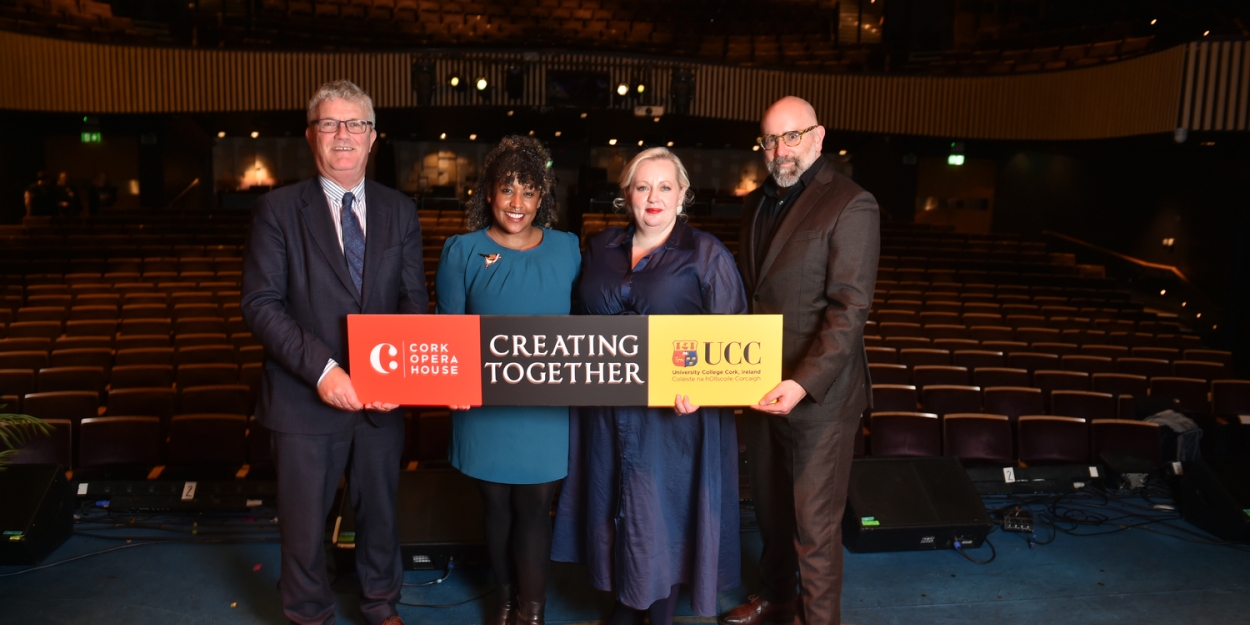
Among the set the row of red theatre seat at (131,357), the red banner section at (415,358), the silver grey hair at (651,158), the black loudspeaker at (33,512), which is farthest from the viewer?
the row of red theatre seat at (131,357)

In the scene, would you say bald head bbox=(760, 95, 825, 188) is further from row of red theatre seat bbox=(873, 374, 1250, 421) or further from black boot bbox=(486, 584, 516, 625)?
row of red theatre seat bbox=(873, 374, 1250, 421)

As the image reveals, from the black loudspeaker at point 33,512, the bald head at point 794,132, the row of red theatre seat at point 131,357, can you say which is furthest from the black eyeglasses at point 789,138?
the row of red theatre seat at point 131,357

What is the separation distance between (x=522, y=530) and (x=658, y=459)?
0.48m

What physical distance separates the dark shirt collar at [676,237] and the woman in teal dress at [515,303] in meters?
0.16

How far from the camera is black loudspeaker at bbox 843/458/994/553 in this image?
3107mm

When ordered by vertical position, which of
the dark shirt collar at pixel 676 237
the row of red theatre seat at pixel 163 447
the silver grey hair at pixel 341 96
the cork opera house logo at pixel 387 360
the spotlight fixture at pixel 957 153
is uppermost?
the spotlight fixture at pixel 957 153

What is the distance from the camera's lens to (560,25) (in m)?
14.8


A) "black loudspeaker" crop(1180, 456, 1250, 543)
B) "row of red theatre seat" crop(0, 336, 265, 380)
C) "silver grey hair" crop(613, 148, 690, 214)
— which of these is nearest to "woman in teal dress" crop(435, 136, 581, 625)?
"silver grey hair" crop(613, 148, 690, 214)

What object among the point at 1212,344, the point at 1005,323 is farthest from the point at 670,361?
the point at 1212,344

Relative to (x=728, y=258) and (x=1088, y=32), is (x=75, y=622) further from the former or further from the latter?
(x=1088, y=32)

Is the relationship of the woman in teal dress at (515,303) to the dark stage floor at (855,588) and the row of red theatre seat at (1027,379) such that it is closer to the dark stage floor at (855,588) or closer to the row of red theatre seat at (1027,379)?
the dark stage floor at (855,588)

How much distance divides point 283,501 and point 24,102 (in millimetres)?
12263

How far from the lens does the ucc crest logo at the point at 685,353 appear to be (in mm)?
2010

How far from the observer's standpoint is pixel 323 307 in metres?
2.09
